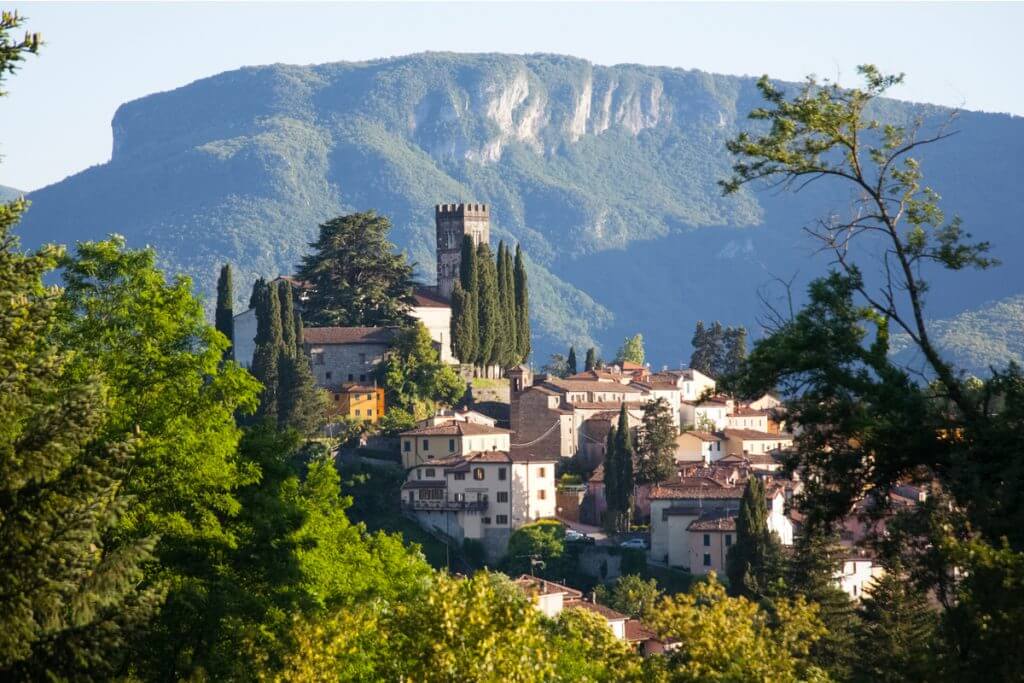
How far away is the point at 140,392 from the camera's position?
31.2m

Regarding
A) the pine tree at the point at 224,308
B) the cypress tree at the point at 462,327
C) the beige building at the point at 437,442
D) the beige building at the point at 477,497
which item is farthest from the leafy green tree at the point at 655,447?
the pine tree at the point at 224,308

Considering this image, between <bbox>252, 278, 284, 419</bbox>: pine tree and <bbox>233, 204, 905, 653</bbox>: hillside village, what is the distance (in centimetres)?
397

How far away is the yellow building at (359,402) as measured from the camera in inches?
4407

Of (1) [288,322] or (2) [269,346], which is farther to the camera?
(1) [288,322]

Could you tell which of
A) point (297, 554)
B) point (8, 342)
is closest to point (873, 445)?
point (8, 342)

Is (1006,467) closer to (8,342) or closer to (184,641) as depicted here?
(8,342)

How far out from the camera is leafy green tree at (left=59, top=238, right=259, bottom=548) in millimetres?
30188

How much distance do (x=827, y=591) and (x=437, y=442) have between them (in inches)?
1341

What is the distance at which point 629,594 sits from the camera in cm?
8956

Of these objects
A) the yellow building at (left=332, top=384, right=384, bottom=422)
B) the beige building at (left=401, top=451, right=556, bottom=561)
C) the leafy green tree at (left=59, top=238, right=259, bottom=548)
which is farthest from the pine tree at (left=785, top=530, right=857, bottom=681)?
the leafy green tree at (left=59, top=238, right=259, bottom=548)

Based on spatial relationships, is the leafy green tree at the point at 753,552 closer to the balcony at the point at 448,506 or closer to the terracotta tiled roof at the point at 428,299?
the balcony at the point at 448,506

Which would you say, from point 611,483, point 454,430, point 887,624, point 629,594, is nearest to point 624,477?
point 611,483

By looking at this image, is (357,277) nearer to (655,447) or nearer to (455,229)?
(655,447)

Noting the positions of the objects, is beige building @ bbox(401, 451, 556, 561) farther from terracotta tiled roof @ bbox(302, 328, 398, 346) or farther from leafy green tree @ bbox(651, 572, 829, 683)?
leafy green tree @ bbox(651, 572, 829, 683)
